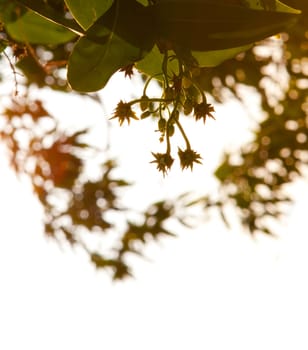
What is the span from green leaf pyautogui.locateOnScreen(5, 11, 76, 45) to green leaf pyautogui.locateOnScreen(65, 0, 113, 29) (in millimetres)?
335

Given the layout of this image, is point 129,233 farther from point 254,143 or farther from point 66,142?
point 254,143

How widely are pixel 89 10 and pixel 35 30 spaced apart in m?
0.39

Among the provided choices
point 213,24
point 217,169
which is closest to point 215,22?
point 213,24

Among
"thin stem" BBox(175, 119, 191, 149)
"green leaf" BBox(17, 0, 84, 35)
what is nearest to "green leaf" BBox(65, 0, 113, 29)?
"green leaf" BBox(17, 0, 84, 35)

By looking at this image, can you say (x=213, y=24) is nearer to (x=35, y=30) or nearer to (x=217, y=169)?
(x=35, y=30)

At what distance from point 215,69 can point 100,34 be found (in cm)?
251

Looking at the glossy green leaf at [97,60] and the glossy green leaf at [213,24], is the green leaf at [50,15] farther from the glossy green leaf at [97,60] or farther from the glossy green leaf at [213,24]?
the glossy green leaf at [213,24]

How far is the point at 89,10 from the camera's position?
1121 mm

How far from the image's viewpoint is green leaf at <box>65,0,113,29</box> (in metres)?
1.11

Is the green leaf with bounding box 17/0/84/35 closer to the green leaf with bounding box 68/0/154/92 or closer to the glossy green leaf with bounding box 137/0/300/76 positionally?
the green leaf with bounding box 68/0/154/92

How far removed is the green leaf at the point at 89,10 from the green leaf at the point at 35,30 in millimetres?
335

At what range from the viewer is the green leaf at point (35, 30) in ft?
4.67

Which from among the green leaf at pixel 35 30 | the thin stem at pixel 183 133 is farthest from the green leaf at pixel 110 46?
the green leaf at pixel 35 30

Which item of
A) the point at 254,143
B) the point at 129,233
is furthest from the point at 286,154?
the point at 129,233
